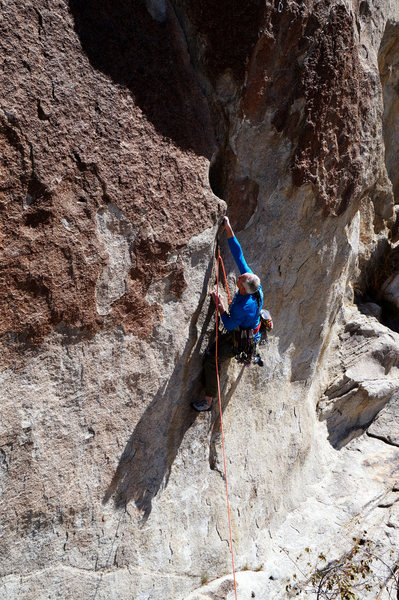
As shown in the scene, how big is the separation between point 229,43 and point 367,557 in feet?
17.9

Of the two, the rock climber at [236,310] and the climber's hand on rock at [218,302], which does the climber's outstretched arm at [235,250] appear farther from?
the climber's hand on rock at [218,302]

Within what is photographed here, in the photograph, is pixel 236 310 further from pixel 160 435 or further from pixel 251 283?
pixel 160 435

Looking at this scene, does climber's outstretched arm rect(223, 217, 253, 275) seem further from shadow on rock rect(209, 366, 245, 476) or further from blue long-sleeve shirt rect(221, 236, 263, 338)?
shadow on rock rect(209, 366, 245, 476)

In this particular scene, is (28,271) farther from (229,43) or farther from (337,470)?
(337,470)

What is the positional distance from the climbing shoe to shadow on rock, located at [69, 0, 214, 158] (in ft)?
7.08

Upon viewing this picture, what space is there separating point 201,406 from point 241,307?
105cm

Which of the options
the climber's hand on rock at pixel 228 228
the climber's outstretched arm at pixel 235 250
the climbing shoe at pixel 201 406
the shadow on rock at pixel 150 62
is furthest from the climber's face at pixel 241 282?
the climbing shoe at pixel 201 406

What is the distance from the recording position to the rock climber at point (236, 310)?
13.8ft

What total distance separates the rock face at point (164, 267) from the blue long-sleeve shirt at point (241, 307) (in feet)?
0.73

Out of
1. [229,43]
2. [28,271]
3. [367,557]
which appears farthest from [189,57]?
[367,557]

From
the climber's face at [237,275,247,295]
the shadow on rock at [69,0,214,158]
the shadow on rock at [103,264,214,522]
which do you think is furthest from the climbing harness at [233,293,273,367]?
the shadow on rock at [69,0,214,158]

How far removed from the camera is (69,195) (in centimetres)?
347

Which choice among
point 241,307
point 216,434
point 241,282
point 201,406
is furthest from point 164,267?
point 216,434

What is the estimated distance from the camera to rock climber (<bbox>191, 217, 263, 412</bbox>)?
13.8ft
